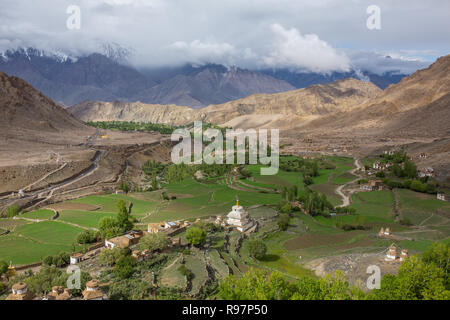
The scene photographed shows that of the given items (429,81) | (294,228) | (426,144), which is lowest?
(294,228)

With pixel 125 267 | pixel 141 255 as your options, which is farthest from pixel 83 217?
pixel 125 267

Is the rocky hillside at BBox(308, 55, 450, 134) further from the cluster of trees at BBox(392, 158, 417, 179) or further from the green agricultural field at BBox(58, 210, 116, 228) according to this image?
the green agricultural field at BBox(58, 210, 116, 228)

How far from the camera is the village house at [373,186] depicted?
55938 mm

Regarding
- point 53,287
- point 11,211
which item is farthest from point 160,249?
point 11,211

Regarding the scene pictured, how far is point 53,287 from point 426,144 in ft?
283

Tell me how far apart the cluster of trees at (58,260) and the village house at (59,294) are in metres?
7.37

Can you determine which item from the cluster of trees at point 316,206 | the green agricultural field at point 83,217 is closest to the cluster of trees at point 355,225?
the cluster of trees at point 316,206

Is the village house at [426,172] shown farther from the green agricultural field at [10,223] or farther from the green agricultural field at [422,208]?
the green agricultural field at [10,223]

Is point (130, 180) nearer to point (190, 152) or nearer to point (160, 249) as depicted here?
point (190, 152)

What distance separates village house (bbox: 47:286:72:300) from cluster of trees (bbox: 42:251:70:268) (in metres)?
7.37

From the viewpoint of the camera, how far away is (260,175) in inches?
2687

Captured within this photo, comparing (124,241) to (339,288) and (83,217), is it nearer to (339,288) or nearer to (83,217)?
(83,217)

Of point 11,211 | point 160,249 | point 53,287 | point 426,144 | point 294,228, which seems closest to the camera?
point 53,287

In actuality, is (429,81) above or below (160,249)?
above
